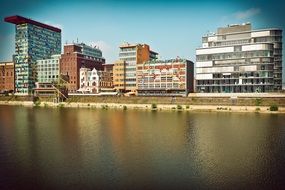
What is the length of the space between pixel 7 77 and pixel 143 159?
172949 millimetres

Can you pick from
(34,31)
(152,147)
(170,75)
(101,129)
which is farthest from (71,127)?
(34,31)

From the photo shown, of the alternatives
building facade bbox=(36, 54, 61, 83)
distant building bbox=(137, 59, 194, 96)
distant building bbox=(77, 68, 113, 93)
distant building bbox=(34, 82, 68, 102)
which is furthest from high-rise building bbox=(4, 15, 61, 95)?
distant building bbox=(137, 59, 194, 96)

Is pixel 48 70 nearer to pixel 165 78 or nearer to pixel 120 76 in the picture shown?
pixel 120 76

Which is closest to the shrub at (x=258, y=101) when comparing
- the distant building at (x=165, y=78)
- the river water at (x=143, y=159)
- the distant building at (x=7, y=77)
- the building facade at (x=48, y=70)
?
the distant building at (x=165, y=78)

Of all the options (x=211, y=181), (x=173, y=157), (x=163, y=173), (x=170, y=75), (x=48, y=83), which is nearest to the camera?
(x=211, y=181)

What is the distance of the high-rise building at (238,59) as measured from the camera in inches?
4678

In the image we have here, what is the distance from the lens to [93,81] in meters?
152

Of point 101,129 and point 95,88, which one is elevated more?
point 95,88

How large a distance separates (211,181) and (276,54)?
126298 millimetres

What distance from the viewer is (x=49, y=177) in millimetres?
31172

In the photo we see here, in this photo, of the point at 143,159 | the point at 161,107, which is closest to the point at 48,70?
the point at 161,107

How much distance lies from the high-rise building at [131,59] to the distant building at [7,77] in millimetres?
80413

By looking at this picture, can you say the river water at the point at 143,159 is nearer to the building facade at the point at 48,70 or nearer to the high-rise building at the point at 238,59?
the high-rise building at the point at 238,59

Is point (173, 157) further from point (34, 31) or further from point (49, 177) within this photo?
point (34, 31)
